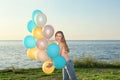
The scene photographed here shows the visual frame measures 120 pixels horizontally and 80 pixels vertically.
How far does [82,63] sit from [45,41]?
9777 millimetres

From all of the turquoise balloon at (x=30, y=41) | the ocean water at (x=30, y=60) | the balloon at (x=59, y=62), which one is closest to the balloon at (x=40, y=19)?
the turquoise balloon at (x=30, y=41)

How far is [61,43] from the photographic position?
984cm

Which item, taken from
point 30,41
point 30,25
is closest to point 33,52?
point 30,41

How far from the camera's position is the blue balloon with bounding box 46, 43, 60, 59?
9594 mm

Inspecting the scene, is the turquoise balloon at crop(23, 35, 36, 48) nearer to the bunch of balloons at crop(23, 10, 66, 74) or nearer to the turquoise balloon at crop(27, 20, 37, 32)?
the bunch of balloons at crop(23, 10, 66, 74)

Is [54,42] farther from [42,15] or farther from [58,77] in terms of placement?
[58,77]

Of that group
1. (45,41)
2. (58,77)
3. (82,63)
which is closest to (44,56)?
(45,41)

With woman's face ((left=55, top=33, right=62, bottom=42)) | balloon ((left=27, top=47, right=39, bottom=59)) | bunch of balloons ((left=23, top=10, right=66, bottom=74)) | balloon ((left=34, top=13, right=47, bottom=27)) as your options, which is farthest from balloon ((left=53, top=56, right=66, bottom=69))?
balloon ((left=34, top=13, right=47, bottom=27))

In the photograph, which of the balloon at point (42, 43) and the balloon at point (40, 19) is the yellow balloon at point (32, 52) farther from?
the balloon at point (40, 19)

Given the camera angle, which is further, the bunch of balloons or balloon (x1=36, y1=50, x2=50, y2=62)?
balloon (x1=36, y1=50, x2=50, y2=62)

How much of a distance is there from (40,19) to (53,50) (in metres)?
1.23

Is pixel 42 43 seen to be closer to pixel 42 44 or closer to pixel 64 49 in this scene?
pixel 42 44

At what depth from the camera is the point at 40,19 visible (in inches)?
404

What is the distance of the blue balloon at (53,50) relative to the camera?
9.59 metres
